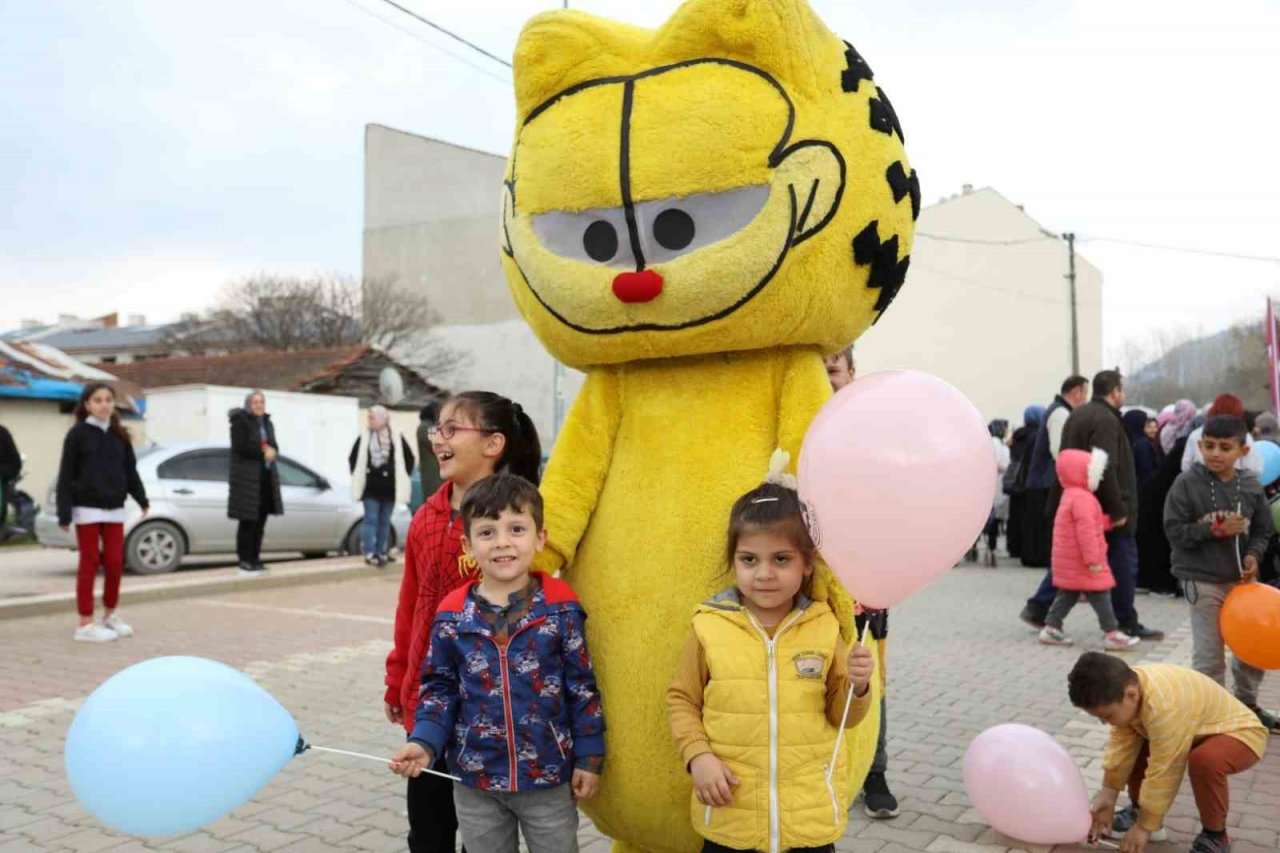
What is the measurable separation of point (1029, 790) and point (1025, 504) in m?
8.86

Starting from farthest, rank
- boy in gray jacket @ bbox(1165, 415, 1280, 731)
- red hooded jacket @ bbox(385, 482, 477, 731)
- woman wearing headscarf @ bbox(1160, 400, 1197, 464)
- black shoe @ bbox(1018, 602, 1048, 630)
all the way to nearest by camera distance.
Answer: woman wearing headscarf @ bbox(1160, 400, 1197, 464), black shoe @ bbox(1018, 602, 1048, 630), boy in gray jacket @ bbox(1165, 415, 1280, 731), red hooded jacket @ bbox(385, 482, 477, 731)

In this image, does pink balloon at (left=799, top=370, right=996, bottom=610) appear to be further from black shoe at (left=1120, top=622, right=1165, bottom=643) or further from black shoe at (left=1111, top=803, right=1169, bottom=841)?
black shoe at (left=1120, top=622, right=1165, bottom=643)

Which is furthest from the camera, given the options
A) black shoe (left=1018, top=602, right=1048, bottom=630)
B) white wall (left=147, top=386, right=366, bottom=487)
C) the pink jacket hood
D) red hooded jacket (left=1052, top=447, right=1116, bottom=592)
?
white wall (left=147, top=386, right=366, bottom=487)

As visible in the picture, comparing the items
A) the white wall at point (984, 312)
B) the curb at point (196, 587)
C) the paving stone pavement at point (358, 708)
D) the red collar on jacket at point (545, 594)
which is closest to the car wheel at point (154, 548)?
the curb at point (196, 587)

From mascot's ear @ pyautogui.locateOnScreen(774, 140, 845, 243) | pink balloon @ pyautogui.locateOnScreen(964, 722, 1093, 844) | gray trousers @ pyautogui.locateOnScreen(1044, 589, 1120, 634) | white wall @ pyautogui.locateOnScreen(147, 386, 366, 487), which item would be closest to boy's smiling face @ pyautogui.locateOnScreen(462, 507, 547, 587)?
mascot's ear @ pyautogui.locateOnScreen(774, 140, 845, 243)

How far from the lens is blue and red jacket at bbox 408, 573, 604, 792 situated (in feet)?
8.25

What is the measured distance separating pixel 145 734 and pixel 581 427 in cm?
134

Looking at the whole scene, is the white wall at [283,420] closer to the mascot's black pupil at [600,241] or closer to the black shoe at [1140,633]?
the black shoe at [1140,633]

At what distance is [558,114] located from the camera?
277cm

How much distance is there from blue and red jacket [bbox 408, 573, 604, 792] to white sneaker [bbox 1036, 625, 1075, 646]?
597 cm

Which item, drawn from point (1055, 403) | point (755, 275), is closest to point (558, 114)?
point (755, 275)

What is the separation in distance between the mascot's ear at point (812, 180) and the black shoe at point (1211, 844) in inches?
108

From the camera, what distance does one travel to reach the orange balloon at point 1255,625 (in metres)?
4.43

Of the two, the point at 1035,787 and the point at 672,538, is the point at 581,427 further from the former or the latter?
the point at 1035,787
